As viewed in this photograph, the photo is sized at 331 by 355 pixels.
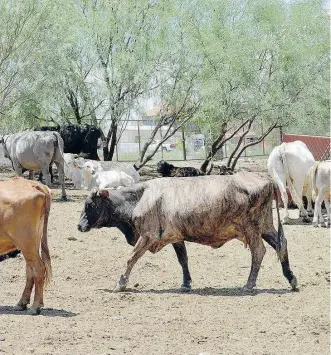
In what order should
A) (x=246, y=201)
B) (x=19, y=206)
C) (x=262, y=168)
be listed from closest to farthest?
(x=19, y=206) → (x=246, y=201) → (x=262, y=168)

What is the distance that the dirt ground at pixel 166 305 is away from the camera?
7723 mm

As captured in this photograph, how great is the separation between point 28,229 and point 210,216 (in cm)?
259

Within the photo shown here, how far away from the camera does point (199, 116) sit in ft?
90.2

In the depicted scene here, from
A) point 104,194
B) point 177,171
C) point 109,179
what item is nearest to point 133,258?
point 104,194

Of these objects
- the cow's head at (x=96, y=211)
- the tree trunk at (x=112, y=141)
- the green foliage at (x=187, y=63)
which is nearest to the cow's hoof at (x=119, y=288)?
the cow's head at (x=96, y=211)

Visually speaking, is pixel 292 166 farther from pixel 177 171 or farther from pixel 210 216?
pixel 210 216

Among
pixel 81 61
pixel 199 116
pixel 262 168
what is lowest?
pixel 262 168

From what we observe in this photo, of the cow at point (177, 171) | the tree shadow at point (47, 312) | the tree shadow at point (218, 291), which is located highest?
the cow at point (177, 171)

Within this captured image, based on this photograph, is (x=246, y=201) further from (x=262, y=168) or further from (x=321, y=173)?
(x=262, y=168)

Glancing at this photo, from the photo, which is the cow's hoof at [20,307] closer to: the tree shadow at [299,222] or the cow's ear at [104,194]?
the cow's ear at [104,194]

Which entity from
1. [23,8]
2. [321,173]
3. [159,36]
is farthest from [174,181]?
[159,36]

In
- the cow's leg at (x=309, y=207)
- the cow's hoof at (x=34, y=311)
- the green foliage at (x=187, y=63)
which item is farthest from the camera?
the green foliage at (x=187, y=63)

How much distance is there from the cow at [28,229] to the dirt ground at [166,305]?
0.28 meters

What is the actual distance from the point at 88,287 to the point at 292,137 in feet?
55.6
